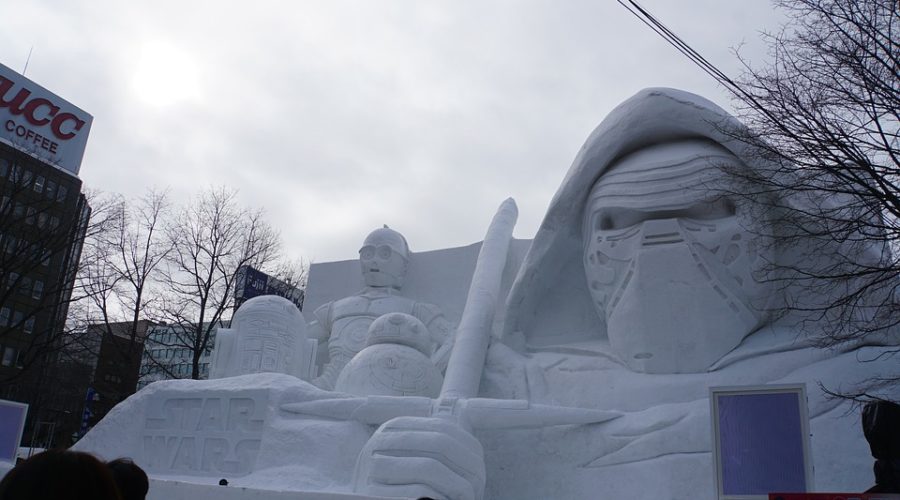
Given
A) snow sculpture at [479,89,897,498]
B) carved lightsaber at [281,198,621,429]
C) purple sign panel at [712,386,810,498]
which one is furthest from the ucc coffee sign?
purple sign panel at [712,386,810,498]

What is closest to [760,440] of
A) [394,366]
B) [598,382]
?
[598,382]

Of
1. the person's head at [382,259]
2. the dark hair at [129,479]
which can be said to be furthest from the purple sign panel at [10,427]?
the dark hair at [129,479]

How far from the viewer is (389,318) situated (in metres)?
8.91

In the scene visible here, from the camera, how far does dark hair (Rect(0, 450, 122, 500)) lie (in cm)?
158

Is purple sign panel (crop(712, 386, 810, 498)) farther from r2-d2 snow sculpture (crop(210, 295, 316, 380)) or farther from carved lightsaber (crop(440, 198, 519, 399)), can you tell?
r2-d2 snow sculpture (crop(210, 295, 316, 380))

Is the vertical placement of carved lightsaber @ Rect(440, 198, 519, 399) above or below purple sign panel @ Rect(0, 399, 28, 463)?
above

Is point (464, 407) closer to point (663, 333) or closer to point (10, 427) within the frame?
point (663, 333)

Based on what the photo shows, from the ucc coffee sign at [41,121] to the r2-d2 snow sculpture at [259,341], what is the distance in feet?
55.1

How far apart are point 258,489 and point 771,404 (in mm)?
3973

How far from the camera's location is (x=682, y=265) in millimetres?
7754

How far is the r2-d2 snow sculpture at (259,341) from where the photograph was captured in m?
9.34

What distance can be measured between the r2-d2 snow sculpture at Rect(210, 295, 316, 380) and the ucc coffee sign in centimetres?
1680

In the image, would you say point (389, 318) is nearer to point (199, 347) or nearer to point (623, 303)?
point (623, 303)

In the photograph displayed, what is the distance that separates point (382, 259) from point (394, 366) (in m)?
3.81
